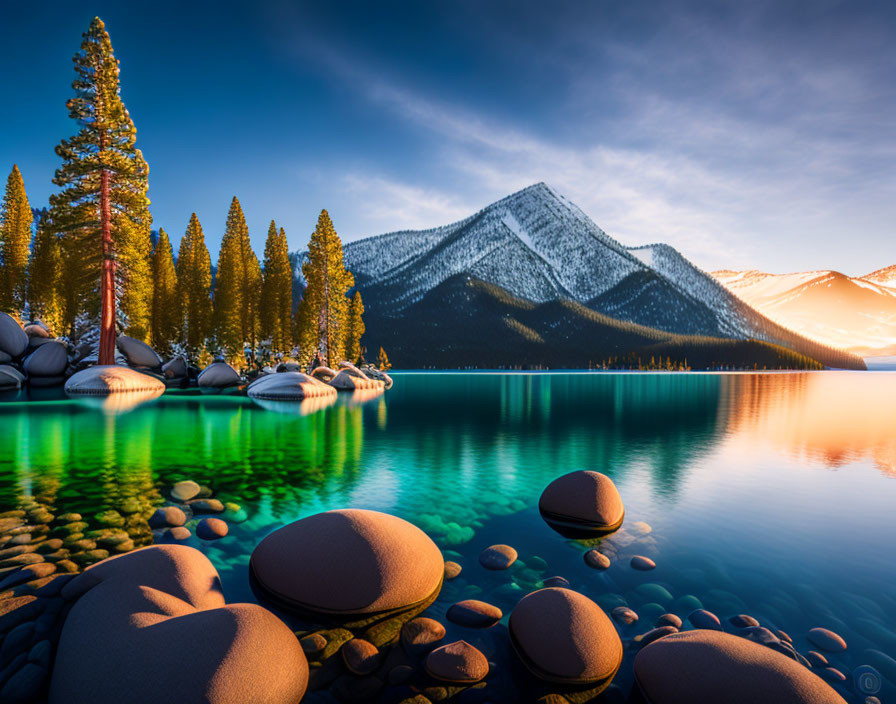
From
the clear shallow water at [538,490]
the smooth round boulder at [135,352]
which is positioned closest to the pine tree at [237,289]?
the smooth round boulder at [135,352]

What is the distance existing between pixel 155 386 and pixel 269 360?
25216mm

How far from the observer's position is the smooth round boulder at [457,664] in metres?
4.60

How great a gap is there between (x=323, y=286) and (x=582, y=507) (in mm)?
49160

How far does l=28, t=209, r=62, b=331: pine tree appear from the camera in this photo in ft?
171

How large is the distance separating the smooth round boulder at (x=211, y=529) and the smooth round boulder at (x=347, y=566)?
205 cm

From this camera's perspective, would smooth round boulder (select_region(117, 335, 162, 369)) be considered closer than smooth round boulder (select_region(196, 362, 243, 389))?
No

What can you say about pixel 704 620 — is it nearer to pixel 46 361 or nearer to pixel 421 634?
pixel 421 634

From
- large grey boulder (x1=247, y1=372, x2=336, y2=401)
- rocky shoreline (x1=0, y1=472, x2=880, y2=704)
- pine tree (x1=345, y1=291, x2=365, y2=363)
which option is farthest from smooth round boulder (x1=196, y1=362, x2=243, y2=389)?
rocky shoreline (x1=0, y1=472, x2=880, y2=704)

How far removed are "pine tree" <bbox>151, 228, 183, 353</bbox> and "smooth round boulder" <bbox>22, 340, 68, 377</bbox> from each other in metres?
19.0

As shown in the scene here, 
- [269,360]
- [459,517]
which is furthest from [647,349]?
[459,517]

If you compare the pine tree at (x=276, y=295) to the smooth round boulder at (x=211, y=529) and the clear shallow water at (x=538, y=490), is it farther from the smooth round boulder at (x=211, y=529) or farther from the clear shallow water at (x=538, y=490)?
the smooth round boulder at (x=211, y=529)

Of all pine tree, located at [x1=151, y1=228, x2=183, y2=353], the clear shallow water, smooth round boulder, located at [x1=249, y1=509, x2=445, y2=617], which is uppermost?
pine tree, located at [x1=151, y1=228, x2=183, y2=353]

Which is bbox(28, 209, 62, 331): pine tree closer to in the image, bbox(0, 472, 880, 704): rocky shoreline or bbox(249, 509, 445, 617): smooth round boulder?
bbox(0, 472, 880, 704): rocky shoreline

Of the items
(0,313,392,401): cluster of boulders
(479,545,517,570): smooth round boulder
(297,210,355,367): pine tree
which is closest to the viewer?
(479,545,517,570): smooth round boulder
